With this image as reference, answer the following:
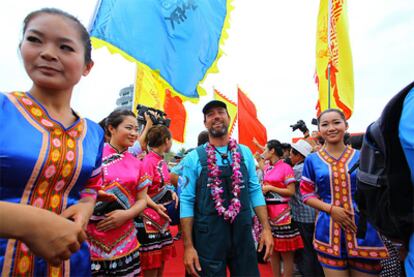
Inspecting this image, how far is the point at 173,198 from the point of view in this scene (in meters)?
3.88

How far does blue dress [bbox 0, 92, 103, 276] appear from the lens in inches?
36.5

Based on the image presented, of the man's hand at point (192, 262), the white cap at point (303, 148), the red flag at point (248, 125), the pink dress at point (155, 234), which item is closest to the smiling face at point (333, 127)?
the white cap at point (303, 148)

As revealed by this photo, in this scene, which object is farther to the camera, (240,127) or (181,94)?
(240,127)

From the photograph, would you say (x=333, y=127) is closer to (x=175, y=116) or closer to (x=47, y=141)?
(x=47, y=141)

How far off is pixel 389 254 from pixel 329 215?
1.78ft

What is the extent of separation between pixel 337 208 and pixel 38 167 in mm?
2335

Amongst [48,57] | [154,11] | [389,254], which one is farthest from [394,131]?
[154,11]

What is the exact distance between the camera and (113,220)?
210 centimetres

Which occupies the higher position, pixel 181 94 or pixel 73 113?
pixel 181 94

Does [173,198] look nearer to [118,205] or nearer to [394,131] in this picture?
[118,205]

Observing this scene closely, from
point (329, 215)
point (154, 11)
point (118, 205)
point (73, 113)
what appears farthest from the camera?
point (154, 11)

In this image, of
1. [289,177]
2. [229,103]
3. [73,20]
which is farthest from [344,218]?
[229,103]

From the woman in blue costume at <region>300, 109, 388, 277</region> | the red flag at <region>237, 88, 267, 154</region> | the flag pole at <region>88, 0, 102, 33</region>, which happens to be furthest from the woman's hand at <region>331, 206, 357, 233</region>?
the red flag at <region>237, 88, 267, 154</region>

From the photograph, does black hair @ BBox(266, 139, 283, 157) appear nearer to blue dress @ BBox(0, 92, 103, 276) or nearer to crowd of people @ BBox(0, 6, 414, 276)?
crowd of people @ BBox(0, 6, 414, 276)
